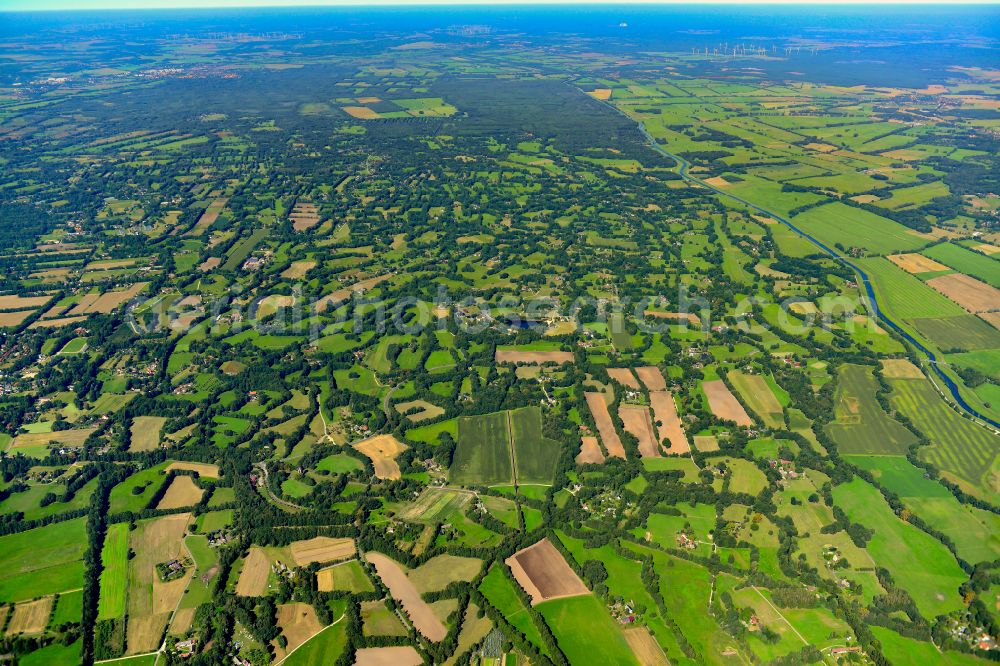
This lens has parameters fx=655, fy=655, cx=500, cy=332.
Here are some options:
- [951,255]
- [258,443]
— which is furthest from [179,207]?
[951,255]

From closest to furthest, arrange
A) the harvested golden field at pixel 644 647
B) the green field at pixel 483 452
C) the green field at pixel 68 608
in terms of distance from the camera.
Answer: the harvested golden field at pixel 644 647 < the green field at pixel 68 608 < the green field at pixel 483 452

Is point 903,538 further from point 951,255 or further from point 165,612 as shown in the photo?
point 951,255

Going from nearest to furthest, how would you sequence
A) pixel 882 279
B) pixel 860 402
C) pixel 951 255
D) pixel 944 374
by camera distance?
pixel 860 402 < pixel 944 374 < pixel 882 279 < pixel 951 255

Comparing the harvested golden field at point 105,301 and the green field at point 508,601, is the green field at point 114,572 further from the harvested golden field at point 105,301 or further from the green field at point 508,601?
the harvested golden field at point 105,301

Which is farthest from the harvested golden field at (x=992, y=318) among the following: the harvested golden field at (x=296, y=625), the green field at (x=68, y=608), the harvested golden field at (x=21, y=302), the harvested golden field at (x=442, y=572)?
the harvested golden field at (x=21, y=302)

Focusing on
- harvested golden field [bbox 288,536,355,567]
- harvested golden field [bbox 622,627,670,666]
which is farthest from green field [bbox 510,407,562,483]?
harvested golden field [bbox 622,627,670,666]

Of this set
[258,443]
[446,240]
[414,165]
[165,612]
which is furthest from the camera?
[414,165]
